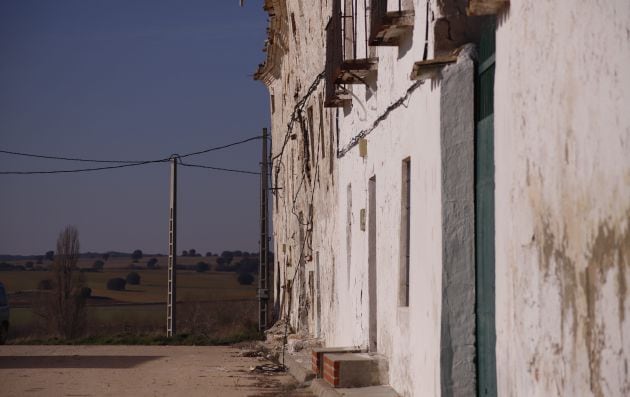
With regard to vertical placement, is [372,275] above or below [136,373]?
above

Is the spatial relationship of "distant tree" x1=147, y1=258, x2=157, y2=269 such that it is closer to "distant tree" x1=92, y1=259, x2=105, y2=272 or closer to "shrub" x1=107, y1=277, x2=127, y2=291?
"distant tree" x1=92, y1=259, x2=105, y2=272

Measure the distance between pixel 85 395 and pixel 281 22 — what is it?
15.7 meters

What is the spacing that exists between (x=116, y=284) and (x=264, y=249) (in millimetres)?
73512

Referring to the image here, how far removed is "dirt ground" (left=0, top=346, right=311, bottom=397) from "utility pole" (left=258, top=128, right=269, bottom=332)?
20.2 ft

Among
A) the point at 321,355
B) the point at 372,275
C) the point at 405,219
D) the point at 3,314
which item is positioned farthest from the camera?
the point at 3,314

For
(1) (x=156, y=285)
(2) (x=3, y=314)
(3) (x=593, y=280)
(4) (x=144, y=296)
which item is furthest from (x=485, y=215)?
(1) (x=156, y=285)

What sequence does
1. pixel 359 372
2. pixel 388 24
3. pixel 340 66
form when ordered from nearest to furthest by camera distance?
pixel 388 24 → pixel 359 372 → pixel 340 66

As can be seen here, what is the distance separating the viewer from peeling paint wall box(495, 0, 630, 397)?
5.52m

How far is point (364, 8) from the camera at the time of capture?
1558cm

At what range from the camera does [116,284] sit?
106 metres

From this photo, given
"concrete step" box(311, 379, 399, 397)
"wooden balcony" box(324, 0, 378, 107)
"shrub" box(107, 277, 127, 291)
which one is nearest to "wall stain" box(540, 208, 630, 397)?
"concrete step" box(311, 379, 399, 397)

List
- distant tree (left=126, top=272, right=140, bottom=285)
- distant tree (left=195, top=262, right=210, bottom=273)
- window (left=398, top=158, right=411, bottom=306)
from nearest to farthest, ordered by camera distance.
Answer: window (left=398, top=158, right=411, bottom=306) → distant tree (left=126, top=272, right=140, bottom=285) → distant tree (left=195, top=262, right=210, bottom=273)

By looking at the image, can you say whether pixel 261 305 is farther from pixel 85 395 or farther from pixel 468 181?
pixel 468 181

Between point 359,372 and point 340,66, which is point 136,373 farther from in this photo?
point 340,66
